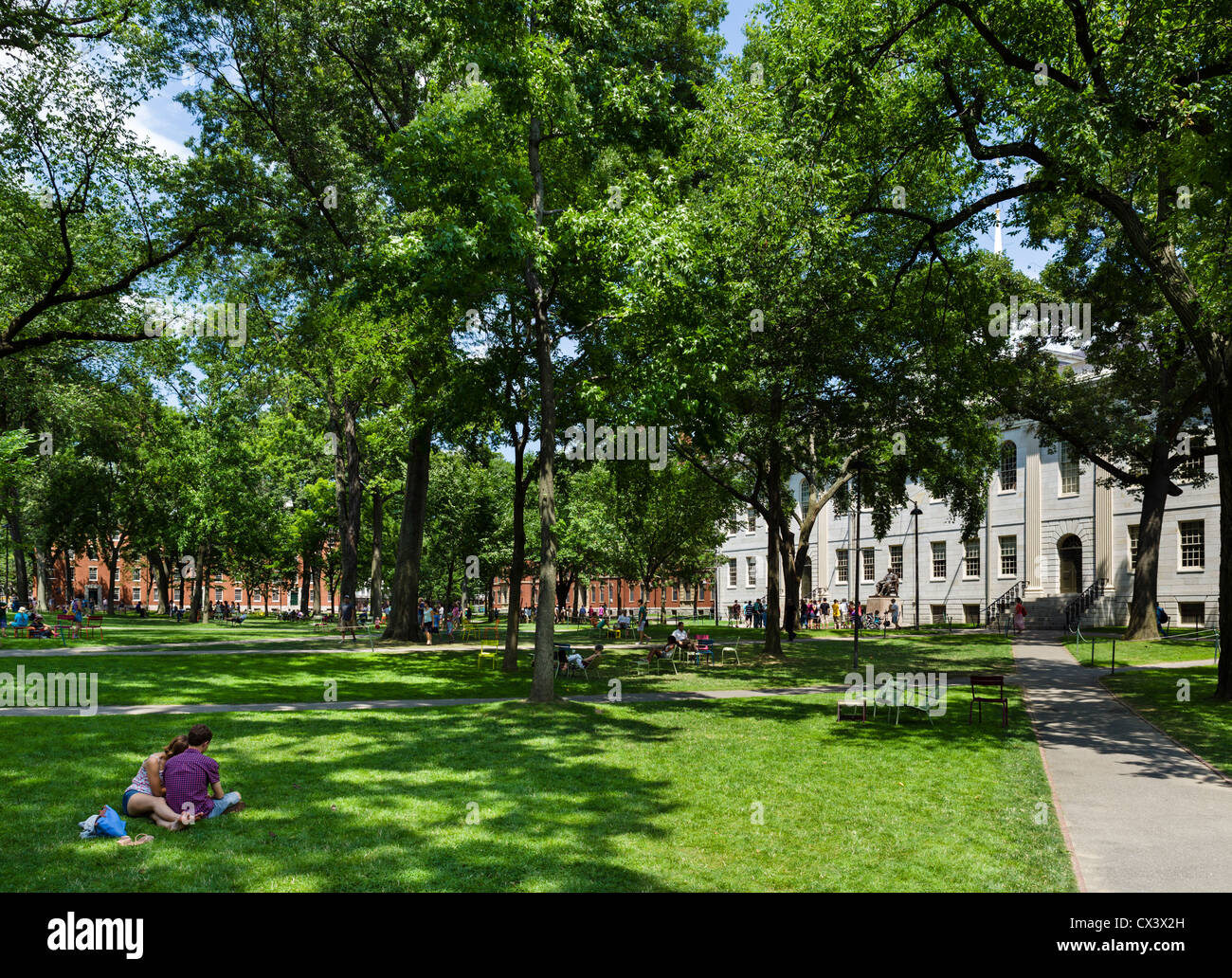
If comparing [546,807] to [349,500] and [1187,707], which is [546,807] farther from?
[349,500]

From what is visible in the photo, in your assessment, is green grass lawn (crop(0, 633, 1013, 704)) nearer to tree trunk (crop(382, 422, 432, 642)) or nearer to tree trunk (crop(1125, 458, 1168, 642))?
tree trunk (crop(382, 422, 432, 642))

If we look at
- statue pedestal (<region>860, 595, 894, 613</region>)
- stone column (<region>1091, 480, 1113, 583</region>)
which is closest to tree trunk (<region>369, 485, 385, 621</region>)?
statue pedestal (<region>860, 595, 894, 613</region>)

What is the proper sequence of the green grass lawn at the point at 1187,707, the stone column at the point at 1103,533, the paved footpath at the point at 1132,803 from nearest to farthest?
1. the paved footpath at the point at 1132,803
2. the green grass lawn at the point at 1187,707
3. the stone column at the point at 1103,533

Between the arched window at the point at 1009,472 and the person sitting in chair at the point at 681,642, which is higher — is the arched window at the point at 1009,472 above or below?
above

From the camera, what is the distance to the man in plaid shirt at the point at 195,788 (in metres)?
7.61

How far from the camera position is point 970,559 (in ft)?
168

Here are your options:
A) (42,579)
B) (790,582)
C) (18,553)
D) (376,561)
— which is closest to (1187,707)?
(790,582)

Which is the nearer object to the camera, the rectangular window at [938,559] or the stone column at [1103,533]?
the stone column at [1103,533]

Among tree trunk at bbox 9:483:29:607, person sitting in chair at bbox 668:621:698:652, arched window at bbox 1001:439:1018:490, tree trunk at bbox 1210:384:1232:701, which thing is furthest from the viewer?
arched window at bbox 1001:439:1018:490

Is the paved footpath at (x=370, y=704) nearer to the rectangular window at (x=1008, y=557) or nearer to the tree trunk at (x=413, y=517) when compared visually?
the tree trunk at (x=413, y=517)

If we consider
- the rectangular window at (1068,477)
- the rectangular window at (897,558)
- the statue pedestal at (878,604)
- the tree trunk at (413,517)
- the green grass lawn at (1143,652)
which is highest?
the rectangular window at (1068,477)

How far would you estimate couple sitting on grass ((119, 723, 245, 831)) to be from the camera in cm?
748

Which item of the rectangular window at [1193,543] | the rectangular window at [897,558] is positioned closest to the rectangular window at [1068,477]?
the rectangular window at [1193,543]

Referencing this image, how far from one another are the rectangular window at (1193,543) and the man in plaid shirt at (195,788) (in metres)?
44.0
